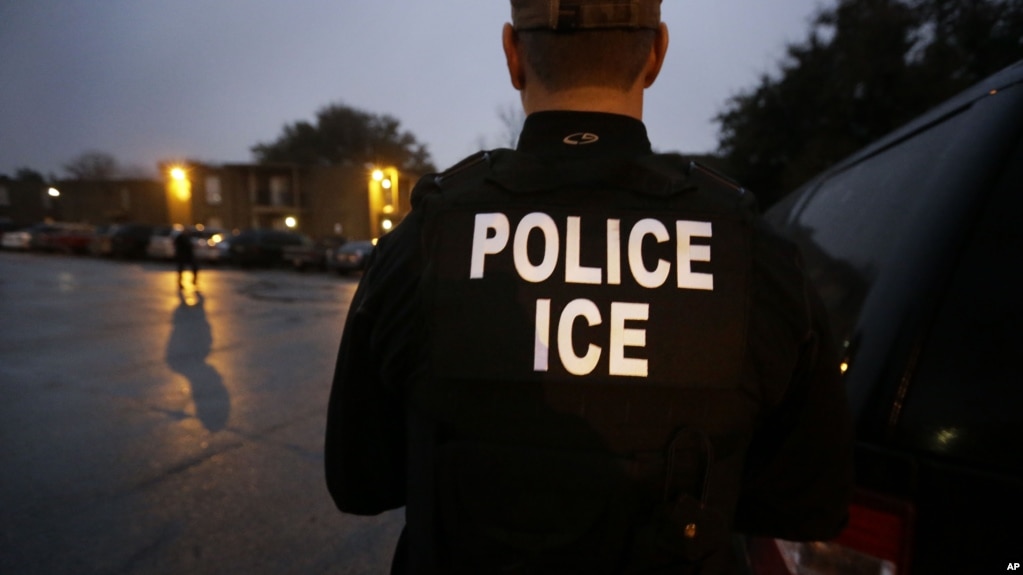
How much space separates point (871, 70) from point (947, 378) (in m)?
17.3

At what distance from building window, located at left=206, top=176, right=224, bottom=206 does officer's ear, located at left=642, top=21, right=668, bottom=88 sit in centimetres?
3919

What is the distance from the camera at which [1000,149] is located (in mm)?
1251

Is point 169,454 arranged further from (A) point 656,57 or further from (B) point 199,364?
(A) point 656,57

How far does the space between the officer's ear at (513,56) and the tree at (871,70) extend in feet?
54.0

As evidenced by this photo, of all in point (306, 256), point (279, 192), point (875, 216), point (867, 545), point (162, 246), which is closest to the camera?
point (867, 545)

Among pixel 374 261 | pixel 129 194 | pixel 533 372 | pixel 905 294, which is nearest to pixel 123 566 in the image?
pixel 374 261

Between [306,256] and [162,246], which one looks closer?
[306,256]

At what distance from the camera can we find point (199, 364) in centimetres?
610

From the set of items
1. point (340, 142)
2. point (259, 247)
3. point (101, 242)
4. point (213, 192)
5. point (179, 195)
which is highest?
point (340, 142)

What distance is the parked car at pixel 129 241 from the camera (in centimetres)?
2272

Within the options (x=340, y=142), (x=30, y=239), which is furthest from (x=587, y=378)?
(x=340, y=142)

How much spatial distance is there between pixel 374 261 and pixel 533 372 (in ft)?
1.48

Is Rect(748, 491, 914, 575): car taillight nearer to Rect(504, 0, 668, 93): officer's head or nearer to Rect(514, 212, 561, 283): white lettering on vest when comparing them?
Rect(514, 212, 561, 283): white lettering on vest

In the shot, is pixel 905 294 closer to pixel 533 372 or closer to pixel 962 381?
pixel 962 381
